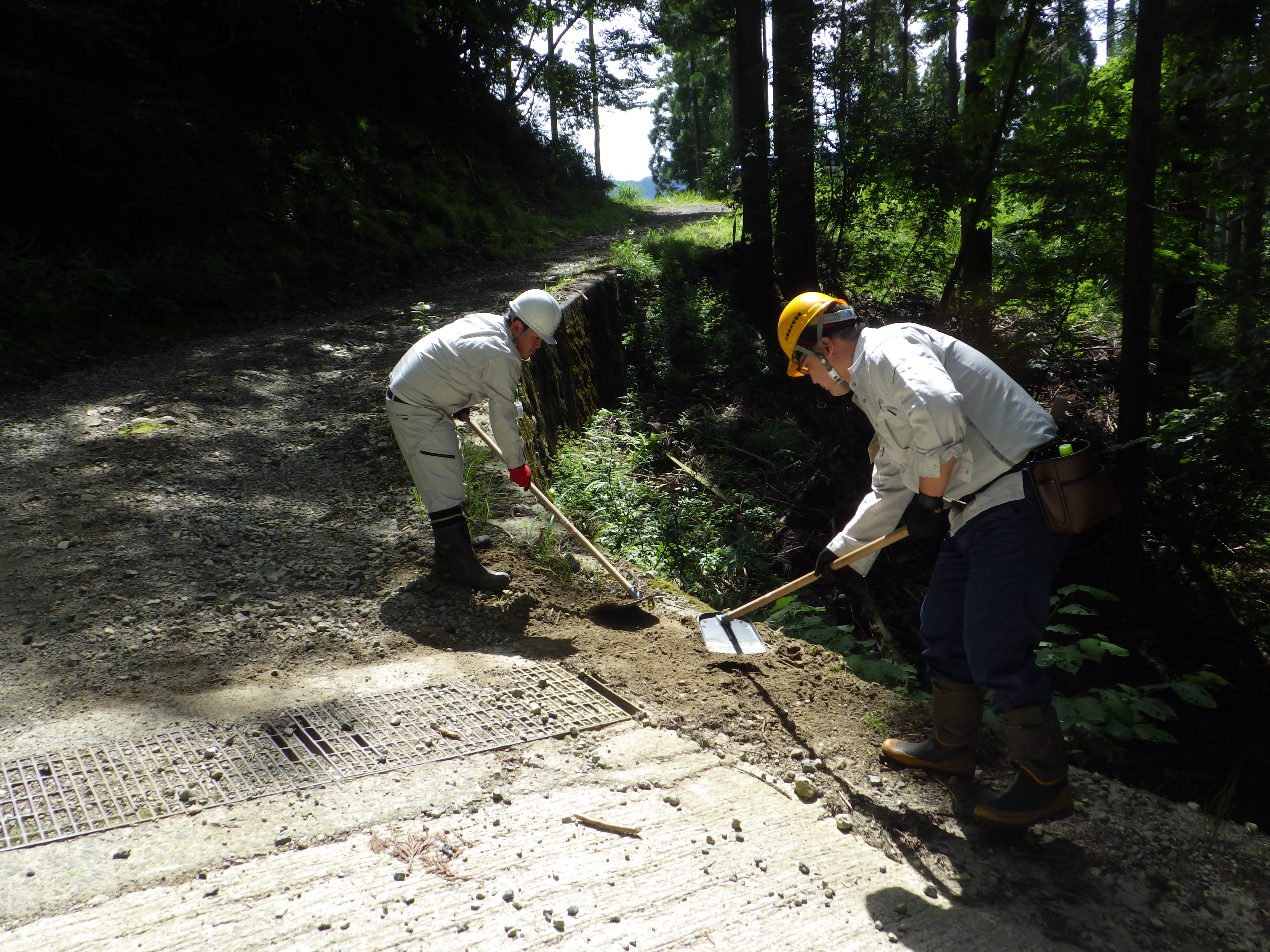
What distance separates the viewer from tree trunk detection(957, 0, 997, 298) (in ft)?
34.9

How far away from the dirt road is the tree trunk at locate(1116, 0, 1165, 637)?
4630 millimetres

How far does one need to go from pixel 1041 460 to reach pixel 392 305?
973cm

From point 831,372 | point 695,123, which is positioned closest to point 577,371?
point 831,372

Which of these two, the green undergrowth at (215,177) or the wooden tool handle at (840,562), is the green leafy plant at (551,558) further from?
the green undergrowth at (215,177)

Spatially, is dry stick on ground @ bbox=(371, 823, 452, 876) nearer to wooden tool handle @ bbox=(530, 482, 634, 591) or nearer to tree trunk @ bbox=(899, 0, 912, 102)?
wooden tool handle @ bbox=(530, 482, 634, 591)

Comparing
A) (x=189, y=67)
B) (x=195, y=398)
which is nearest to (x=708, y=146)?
(x=189, y=67)

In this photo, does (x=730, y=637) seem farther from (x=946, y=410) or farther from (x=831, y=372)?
(x=946, y=410)

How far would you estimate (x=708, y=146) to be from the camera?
146ft

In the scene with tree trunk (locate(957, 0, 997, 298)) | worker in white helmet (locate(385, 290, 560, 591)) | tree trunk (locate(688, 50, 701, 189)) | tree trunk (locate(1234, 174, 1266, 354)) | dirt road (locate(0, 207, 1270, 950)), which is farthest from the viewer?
tree trunk (locate(688, 50, 701, 189))

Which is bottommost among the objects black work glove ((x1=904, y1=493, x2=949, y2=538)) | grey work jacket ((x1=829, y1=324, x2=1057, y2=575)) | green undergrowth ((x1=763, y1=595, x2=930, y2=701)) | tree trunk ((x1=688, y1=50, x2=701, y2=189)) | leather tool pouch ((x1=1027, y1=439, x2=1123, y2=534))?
green undergrowth ((x1=763, y1=595, x2=930, y2=701))

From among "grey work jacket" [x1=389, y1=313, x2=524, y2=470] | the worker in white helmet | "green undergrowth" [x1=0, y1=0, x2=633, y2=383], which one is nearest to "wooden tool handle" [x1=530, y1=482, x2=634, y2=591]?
the worker in white helmet

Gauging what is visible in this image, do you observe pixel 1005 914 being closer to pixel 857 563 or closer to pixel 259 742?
pixel 857 563

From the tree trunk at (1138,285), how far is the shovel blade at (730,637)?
14.7 feet

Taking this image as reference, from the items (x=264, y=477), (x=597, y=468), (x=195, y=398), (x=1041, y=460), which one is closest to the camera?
(x=1041, y=460)
